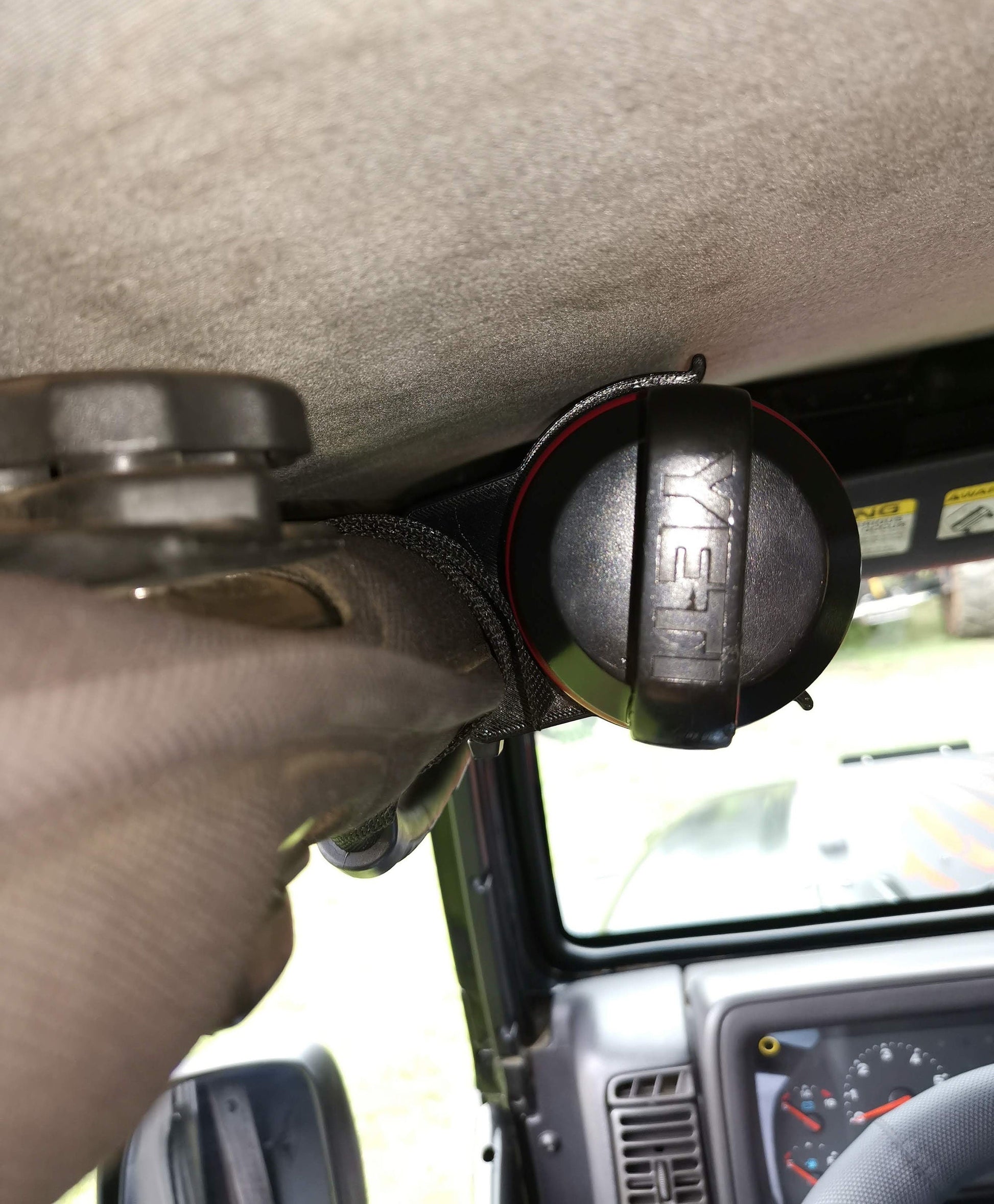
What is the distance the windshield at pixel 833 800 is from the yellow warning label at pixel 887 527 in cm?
73

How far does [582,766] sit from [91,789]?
5.89ft

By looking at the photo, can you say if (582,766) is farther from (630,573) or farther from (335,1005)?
(335,1005)

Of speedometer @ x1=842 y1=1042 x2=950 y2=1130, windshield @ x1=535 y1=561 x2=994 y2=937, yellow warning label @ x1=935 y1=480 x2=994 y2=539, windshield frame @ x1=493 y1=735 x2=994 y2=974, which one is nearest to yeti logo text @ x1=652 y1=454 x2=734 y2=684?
yellow warning label @ x1=935 y1=480 x2=994 y2=539

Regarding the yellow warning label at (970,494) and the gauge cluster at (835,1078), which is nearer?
the yellow warning label at (970,494)

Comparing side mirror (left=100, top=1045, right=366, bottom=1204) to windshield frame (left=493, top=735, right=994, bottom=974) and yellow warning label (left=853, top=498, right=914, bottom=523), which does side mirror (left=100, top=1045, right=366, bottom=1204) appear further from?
yellow warning label (left=853, top=498, right=914, bottom=523)

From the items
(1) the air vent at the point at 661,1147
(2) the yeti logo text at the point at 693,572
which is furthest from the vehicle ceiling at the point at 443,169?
(1) the air vent at the point at 661,1147

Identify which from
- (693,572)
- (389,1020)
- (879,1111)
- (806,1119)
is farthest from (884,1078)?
(389,1020)

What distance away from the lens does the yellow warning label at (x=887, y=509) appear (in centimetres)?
131

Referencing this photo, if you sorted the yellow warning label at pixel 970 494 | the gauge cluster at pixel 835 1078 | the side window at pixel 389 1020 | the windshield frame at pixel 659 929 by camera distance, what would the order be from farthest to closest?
the side window at pixel 389 1020 < the windshield frame at pixel 659 929 < the gauge cluster at pixel 835 1078 < the yellow warning label at pixel 970 494

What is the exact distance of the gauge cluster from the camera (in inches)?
70.5

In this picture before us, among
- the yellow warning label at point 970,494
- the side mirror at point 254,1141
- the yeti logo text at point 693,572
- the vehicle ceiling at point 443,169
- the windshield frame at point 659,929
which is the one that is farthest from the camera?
the windshield frame at point 659,929

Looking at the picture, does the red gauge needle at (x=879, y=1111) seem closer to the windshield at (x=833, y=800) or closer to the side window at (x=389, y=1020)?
the windshield at (x=833, y=800)

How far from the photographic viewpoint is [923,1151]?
143 cm

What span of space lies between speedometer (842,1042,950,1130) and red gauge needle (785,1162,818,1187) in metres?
0.13
